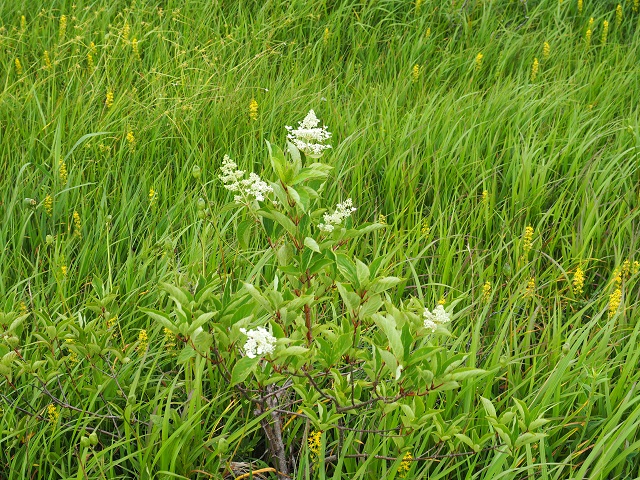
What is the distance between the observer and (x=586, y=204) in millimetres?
2553

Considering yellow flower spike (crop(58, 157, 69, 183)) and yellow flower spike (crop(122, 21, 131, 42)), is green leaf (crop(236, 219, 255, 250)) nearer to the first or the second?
yellow flower spike (crop(58, 157, 69, 183))

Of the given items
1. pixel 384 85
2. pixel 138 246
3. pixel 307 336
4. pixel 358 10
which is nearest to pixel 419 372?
pixel 307 336

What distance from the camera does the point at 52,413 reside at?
5.72 ft

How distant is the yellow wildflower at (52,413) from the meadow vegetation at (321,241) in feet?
0.06

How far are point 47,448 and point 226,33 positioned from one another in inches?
96.6

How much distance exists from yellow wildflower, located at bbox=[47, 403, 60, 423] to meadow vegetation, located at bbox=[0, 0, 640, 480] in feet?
0.06

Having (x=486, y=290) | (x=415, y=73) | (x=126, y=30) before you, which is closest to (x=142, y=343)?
(x=486, y=290)

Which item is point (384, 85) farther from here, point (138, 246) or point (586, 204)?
point (138, 246)

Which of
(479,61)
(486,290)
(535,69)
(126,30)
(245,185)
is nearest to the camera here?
(245,185)

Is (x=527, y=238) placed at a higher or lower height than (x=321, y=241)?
lower

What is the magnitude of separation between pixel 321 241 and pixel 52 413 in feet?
2.61

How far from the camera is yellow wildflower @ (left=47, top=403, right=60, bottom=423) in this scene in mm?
1699

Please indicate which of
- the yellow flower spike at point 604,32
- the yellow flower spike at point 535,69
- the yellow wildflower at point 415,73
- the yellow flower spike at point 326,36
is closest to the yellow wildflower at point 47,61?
the yellow flower spike at point 326,36

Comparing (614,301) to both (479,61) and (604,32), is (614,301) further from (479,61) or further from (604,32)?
(604,32)
